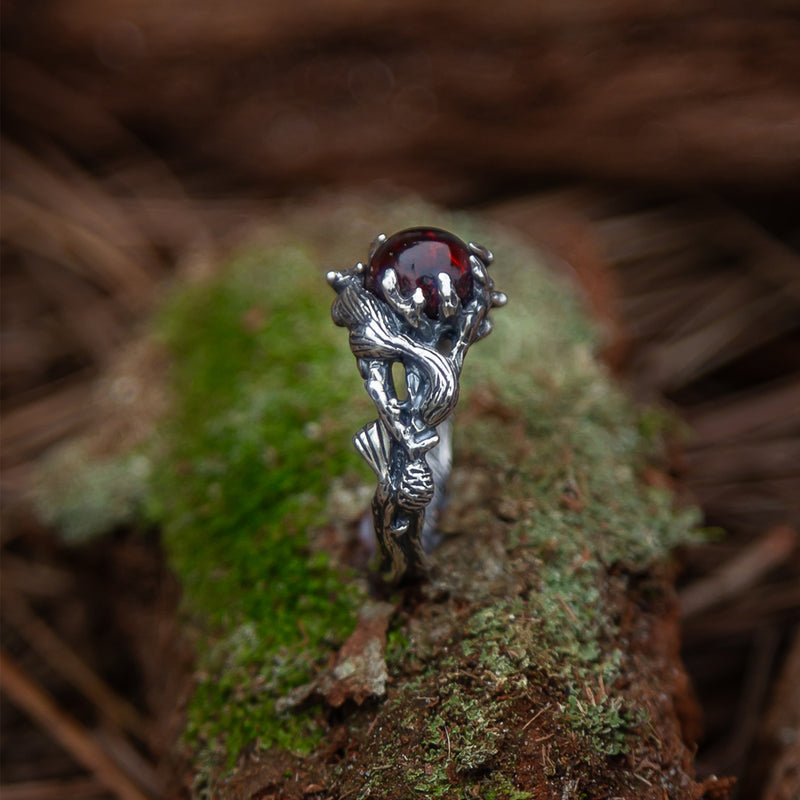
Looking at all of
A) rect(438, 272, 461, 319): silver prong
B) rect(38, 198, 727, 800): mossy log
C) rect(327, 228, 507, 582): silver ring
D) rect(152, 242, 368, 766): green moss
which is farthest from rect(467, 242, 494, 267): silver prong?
rect(152, 242, 368, 766): green moss

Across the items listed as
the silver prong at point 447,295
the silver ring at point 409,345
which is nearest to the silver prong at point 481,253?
the silver ring at point 409,345

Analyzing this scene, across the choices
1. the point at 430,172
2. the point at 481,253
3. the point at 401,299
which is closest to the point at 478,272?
the point at 481,253

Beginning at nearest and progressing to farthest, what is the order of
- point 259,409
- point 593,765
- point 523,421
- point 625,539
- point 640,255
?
point 593,765
point 625,539
point 523,421
point 259,409
point 640,255

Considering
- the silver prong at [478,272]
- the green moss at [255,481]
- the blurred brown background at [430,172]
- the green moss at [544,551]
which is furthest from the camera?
the blurred brown background at [430,172]

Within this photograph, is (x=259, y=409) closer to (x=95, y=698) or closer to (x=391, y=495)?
(x=391, y=495)

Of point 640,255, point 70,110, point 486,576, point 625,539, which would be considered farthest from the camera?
point 70,110

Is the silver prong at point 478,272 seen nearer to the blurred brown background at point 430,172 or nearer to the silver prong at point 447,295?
the silver prong at point 447,295

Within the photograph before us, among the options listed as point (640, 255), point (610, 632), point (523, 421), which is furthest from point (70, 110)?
point (610, 632)

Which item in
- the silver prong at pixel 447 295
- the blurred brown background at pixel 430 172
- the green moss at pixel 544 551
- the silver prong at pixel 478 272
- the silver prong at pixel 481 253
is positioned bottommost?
the green moss at pixel 544 551
